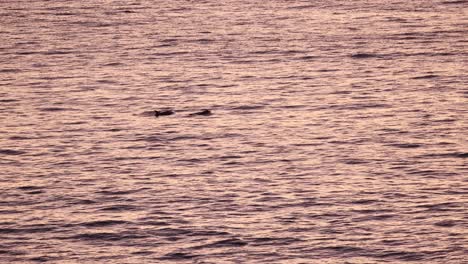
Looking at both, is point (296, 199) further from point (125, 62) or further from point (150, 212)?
point (125, 62)

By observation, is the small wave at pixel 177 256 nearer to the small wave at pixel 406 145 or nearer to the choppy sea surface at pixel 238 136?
the choppy sea surface at pixel 238 136

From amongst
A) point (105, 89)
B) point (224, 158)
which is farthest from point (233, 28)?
point (224, 158)

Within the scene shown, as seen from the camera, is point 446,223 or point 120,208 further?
point 120,208

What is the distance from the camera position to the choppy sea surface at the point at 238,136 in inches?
Result: 1118

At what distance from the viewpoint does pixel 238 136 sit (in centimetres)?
3722

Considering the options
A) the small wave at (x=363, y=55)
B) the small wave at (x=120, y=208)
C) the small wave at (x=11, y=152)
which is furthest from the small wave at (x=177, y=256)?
the small wave at (x=363, y=55)

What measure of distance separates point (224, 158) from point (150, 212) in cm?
532

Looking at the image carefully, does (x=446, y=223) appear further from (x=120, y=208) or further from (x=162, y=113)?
(x=162, y=113)

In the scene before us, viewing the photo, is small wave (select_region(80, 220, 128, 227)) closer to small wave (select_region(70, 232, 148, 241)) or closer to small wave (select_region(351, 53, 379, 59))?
small wave (select_region(70, 232, 148, 241))

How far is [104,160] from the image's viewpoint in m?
34.8

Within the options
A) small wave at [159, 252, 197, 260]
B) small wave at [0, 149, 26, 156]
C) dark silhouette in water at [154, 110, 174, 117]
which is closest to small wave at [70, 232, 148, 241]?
small wave at [159, 252, 197, 260]

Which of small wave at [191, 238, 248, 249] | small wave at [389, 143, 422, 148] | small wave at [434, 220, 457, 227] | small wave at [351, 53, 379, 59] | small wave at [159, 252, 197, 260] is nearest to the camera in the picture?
small wave at [159, 252, 197, 260]

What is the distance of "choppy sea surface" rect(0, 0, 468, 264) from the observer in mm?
28406

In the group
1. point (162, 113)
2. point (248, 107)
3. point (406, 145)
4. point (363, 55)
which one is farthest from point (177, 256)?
point (363, 55)
